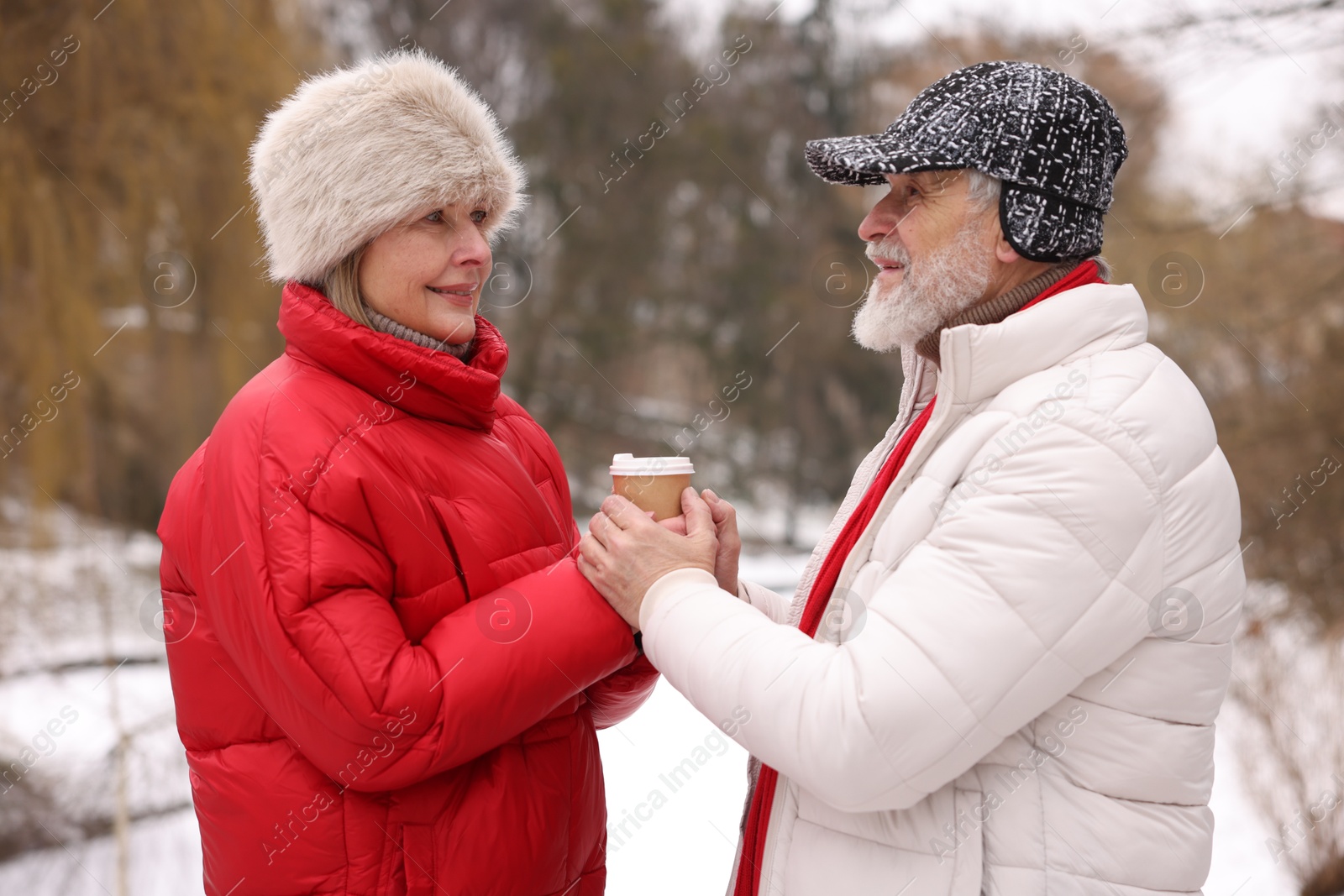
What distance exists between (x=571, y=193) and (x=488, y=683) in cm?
1150

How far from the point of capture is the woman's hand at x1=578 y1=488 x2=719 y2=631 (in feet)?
5.42

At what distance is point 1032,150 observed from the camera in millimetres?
1572

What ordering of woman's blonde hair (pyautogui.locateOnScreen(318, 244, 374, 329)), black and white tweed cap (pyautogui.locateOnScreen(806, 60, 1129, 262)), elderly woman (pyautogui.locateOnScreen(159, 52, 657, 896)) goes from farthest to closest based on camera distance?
1. woman's blonde hair (pyautogui.locateOnScreen(318, 244, 374, 329))
2. black and white tweed cap (pyautogui.locateOnScreen(806, 60, 1129, 262))
3. elderly woman (pyautogui.locateOnScreen(159, 52, 657, 896))

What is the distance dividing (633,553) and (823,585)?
1.16 ft

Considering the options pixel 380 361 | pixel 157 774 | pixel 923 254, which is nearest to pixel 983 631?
pixel 923 254

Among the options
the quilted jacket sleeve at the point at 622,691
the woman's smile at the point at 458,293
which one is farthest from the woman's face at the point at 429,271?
the quilted jacket sleeve at the point at 622,691

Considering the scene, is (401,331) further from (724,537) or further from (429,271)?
(724,537)

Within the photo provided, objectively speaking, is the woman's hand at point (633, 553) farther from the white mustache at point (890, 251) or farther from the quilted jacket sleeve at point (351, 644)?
the white mustache at point (890, 251)

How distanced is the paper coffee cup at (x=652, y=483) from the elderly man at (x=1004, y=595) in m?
0.08

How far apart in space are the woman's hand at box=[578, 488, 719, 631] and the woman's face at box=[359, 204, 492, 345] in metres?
0.45

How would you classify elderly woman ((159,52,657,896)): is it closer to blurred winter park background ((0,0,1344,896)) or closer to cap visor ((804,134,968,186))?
cap visor ((804,134,968,186))

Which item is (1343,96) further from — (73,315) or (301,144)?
(73,315)

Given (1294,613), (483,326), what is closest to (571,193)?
(1294,613)

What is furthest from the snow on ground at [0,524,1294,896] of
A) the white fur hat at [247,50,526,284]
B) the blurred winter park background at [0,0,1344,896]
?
the white fur hat at [247,50,526,284]
